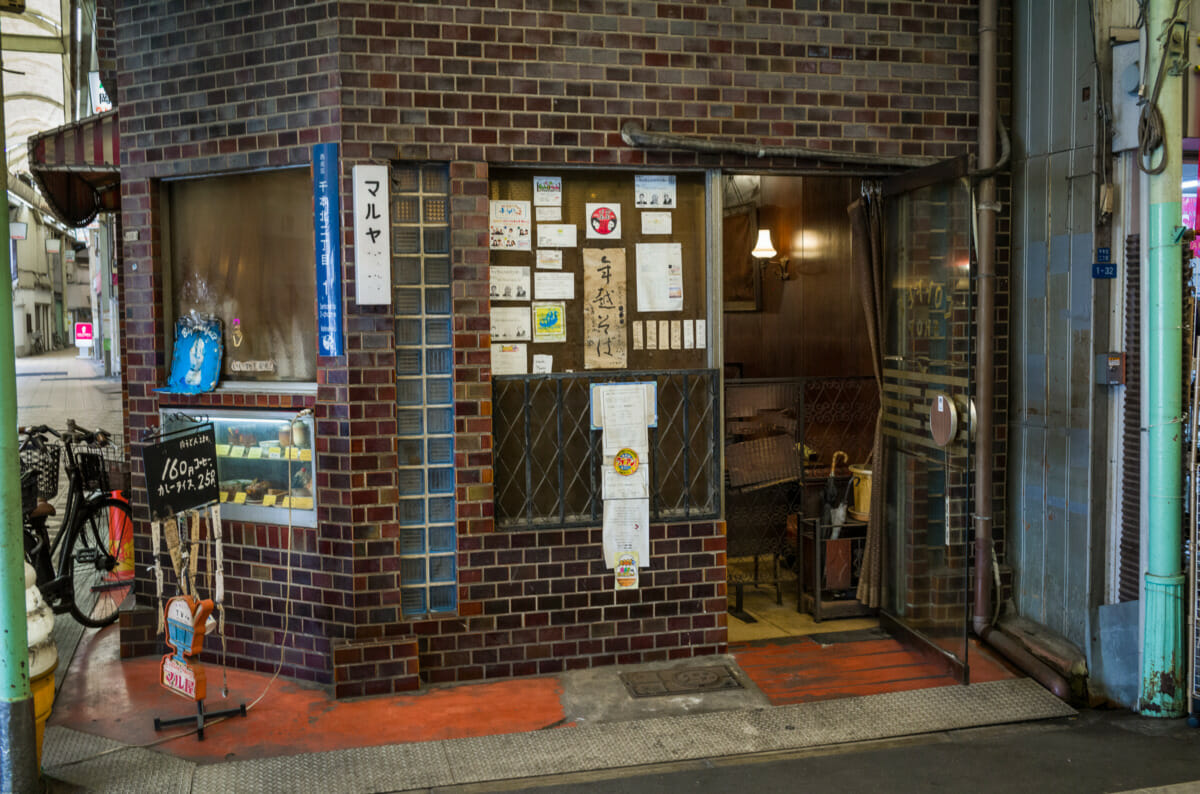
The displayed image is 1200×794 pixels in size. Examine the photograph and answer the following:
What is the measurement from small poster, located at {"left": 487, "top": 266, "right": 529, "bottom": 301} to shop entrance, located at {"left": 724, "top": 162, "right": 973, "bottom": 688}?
2037 millimetres

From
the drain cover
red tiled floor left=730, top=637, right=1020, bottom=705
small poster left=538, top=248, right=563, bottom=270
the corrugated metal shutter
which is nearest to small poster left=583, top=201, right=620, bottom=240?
small poster left=538, top=248, right=563, bottom=270

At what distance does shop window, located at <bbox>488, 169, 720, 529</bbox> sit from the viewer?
6.29 m

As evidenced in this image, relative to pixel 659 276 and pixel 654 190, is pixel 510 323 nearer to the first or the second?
pixel 659 276

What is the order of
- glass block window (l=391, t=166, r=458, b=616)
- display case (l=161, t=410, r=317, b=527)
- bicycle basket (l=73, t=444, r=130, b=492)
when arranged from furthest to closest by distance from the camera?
bicycle basket (l=73, t=444, r=130, b=492)
display case (l=161, t=410, r=317, b=527)
glass block window (l=391, t=166, r=458, b=616)

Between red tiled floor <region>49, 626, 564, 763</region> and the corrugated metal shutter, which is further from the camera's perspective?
the corrugated metal shutter

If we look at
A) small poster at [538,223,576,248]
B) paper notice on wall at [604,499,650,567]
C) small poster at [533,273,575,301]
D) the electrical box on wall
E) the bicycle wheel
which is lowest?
the bicycle wheel

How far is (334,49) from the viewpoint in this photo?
575 centimetres

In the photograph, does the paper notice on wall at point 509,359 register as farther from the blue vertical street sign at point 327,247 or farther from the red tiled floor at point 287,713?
the red tiled floor at point 287,713

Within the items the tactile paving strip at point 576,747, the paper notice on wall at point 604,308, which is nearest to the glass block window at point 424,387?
the paper notice on wall at point 604,308

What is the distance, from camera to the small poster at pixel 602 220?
6383 mm

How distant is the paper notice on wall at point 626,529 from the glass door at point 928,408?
178 cm

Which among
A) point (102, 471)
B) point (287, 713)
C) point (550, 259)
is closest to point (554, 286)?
point (550, 259)

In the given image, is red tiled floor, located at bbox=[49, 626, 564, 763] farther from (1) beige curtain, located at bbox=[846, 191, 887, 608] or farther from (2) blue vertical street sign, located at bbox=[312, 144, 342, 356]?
(1) beige curtain, located at bbox=[846, 191, 887, 608]

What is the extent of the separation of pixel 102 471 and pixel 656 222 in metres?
4.54
